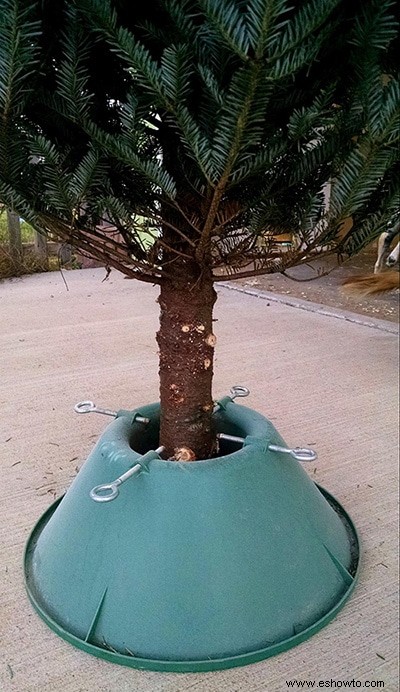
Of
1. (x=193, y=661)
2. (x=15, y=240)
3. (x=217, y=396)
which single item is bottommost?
(x=193, y=661)

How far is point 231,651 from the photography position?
1.15m

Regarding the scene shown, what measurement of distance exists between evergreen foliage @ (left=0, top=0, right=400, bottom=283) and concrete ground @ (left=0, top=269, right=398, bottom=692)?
29.1 inches

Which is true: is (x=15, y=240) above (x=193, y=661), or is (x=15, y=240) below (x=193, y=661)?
above

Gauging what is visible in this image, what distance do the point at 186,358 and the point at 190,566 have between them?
0.39 metres

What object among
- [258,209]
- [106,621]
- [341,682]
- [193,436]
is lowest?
[341,682]

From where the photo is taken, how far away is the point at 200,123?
86 cm

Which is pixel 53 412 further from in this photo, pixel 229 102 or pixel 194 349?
pixel 229 102

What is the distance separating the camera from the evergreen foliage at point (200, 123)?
0.73 metres

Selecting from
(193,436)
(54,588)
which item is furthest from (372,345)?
(54,588)

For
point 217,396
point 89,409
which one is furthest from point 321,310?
point 89,409

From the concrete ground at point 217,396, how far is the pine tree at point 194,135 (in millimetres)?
451

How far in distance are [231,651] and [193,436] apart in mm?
409

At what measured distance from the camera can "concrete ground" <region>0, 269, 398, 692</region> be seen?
1156mm

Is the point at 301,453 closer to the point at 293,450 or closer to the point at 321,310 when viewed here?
the point at 293,450
